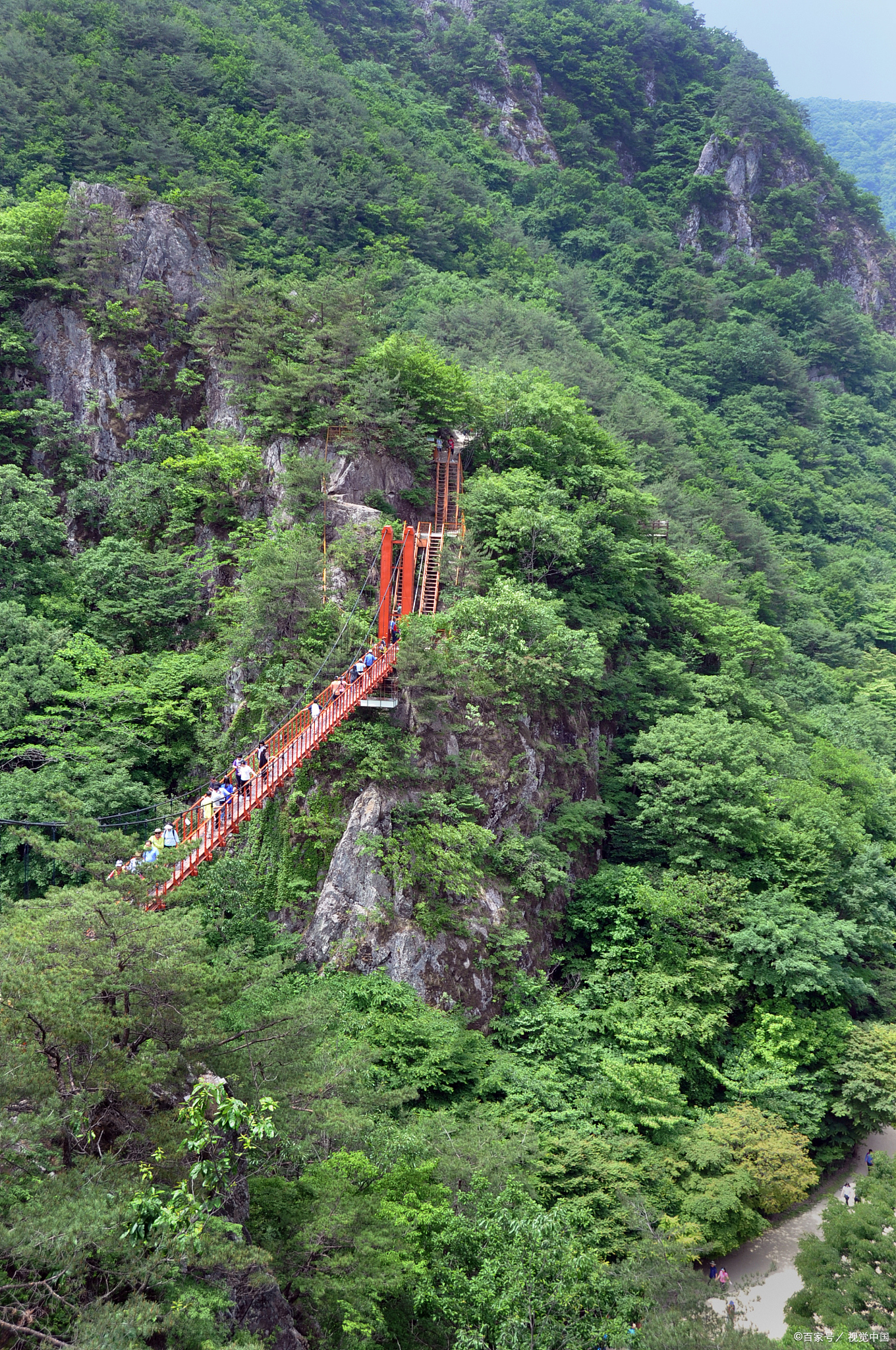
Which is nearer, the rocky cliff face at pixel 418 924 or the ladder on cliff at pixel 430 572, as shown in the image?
the rocky cliff face at pixel 418 924

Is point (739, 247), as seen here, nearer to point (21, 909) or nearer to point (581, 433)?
point (581, 433)

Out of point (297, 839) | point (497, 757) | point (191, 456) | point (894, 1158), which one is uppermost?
point (191, 456)

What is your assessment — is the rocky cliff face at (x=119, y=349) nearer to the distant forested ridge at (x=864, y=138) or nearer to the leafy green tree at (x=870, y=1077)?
the leafy green tree at (x=870, y=1077)

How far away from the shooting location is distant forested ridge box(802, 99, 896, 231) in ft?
360

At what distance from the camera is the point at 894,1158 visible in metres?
18.1

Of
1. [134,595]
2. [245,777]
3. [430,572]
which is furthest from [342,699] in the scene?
[134,595]

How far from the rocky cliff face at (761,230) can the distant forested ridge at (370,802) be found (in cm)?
2488

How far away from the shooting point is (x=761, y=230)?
59000mm

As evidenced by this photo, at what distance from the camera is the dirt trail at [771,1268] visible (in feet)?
51.5

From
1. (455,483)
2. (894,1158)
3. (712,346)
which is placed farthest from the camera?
(712,346)

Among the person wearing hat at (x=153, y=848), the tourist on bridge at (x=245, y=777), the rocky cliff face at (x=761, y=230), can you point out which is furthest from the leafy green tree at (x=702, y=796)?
the rocky cliff face at (x=761, y=230)

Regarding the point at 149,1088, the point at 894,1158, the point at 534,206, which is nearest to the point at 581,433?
the point at 894,1158

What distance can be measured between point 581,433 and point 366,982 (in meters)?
16.4

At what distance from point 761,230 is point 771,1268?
5973cm
